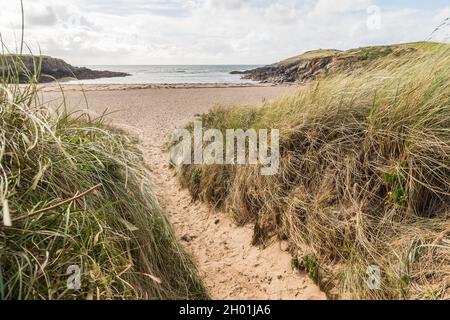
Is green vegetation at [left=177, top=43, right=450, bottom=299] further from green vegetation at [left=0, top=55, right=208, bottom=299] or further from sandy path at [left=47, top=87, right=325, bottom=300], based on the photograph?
green vegetation at [left=0, top=55, right=208, bottom=299]

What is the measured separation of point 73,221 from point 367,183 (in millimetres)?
2326

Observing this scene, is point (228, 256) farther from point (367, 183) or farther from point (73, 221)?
point (73, 221)

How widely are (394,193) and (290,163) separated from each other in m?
1.02

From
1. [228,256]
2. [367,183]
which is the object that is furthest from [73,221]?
[367,183]

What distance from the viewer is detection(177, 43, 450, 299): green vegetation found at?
2486 mm

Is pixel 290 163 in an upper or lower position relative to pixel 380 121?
lower

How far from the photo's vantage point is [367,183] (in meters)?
3.08

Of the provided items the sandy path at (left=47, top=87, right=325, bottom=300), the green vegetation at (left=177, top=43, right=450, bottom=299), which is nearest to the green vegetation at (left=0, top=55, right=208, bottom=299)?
the sandy path at (left=47, top=87, right=325, bottom=300)

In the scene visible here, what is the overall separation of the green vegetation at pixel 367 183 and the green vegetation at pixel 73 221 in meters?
1.10

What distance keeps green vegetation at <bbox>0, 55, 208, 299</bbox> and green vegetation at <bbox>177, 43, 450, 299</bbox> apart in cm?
110

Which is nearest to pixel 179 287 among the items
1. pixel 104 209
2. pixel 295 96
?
pixel 104 209
